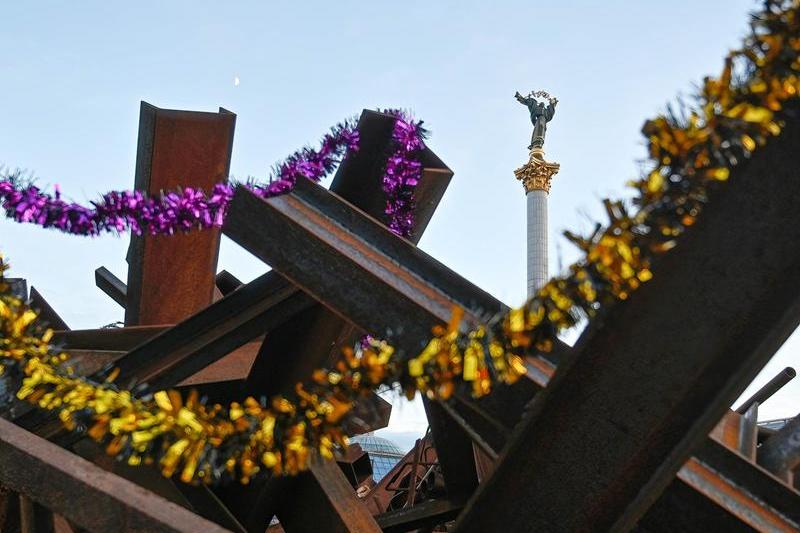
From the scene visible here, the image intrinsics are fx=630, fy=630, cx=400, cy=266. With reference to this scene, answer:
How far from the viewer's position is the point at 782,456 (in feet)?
6.84

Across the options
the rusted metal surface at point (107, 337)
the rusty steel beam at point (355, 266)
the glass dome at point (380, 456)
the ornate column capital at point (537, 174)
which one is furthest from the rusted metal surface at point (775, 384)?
the glass dome at point (380, 456)

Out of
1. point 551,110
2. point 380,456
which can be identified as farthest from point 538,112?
point 380,456

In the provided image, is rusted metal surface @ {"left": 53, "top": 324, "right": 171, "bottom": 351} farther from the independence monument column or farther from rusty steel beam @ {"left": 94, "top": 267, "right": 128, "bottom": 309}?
the independence monument column

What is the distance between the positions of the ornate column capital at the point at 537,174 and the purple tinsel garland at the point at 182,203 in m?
29.8

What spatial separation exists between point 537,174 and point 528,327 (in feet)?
107

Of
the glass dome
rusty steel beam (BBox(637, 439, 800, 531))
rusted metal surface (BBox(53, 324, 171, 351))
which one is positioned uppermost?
rusty steel beam (BBox(637, 439, 800, 531))

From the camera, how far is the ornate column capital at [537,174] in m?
32.9

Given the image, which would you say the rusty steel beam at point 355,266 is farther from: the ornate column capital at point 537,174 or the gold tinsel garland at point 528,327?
the ornate column capital at point 537,174

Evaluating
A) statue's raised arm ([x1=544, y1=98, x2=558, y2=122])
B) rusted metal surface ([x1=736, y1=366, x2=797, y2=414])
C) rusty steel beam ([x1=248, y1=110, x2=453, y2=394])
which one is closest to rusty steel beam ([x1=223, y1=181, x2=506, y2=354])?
rusty steel beam ([x1=248, y1=110, x2=453, y2=394])

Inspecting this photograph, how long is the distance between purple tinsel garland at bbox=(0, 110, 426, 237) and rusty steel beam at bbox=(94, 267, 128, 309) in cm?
361

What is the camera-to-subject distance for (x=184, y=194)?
390 cm

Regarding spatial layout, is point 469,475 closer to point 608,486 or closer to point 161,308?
point 161,308

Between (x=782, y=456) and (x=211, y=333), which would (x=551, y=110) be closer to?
(x=211, y=333)

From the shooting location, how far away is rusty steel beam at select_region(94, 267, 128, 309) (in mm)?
7590
